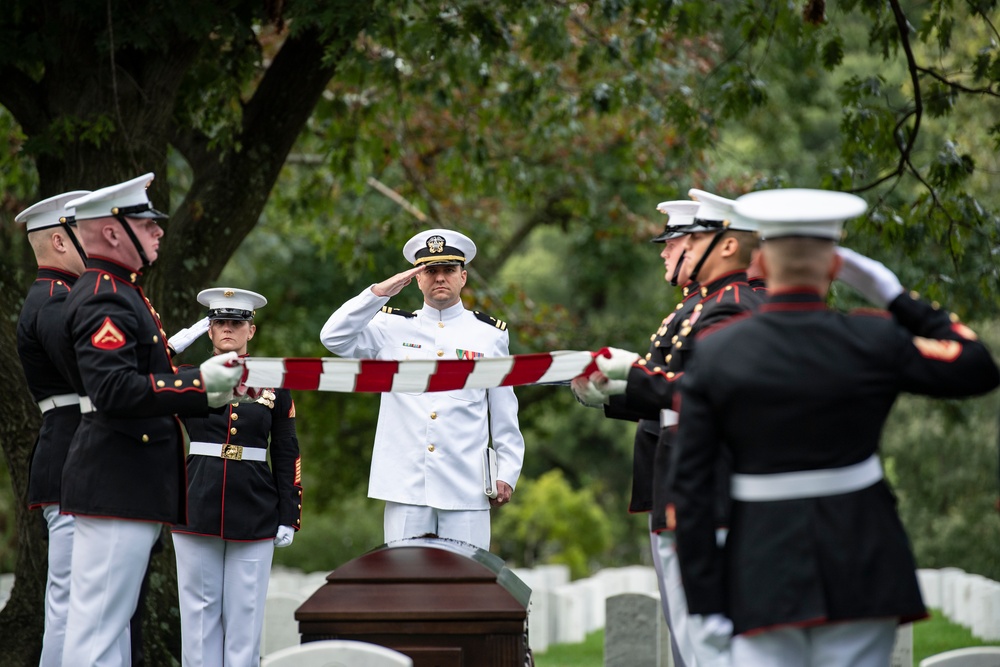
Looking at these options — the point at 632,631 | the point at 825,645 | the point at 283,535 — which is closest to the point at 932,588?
the point at 632,631

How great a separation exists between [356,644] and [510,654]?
2.87 feet

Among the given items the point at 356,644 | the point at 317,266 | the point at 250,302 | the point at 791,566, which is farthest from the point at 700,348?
the point at 317,266

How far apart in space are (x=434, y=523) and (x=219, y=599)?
119cm

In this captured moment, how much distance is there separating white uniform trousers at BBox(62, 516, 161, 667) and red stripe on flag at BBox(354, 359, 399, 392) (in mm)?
1203

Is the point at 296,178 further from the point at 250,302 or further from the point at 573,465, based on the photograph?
the point at 573,465

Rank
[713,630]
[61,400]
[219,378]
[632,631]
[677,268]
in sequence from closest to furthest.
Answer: [713,630] → [219,378] → [61,400] → [677,268] → [632,631]

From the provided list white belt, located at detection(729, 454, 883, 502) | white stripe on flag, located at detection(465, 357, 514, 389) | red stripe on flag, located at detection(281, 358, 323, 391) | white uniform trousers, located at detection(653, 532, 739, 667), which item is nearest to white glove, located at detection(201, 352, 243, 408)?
red stripe on flag, located at detection(281, 358, 323, 391)

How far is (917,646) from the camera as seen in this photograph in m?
11.1

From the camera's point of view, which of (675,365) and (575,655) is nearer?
(675,365)

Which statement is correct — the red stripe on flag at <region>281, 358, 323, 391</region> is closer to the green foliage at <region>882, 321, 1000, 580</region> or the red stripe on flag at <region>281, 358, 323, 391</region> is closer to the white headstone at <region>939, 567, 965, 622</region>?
the white headstone at <region>939, 567, 965, 622</region>

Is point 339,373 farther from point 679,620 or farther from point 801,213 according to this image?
point 801,213

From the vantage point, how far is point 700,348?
373cm

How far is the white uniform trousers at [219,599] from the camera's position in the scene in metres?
6.38

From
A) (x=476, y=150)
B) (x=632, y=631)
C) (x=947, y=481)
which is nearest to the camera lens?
(x=632, y=631)
